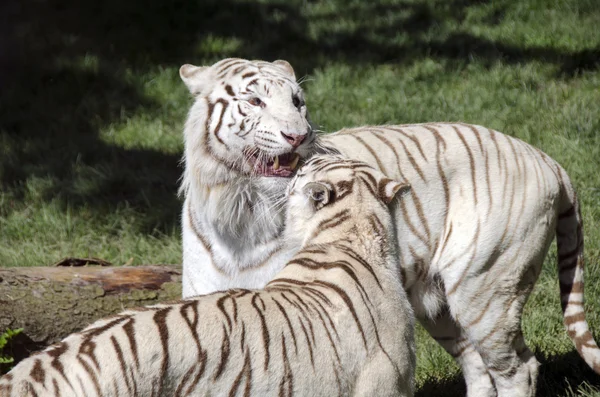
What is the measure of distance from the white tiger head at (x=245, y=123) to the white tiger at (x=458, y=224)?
0.04ft

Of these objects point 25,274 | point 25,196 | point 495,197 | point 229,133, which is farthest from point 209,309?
point 25,196

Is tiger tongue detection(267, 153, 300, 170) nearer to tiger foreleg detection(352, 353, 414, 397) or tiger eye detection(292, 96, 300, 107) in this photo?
tiger eye detection(292, 96, 300, 107)

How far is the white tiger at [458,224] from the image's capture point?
3742 mm

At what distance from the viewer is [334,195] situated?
10.7 ft

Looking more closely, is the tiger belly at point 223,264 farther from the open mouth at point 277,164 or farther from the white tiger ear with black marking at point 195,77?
the white tiger ear with black marking at point 195,77

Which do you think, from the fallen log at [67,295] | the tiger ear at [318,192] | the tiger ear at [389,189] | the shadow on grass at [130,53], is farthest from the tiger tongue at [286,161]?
the shadow on grass at [130,53]

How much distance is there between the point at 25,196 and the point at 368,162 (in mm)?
3355

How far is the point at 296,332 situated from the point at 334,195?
2.03 feet

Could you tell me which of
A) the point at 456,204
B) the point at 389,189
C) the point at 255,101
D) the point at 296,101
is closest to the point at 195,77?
the point at 255,101

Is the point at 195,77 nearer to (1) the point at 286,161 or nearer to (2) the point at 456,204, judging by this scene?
(1) the point at 286,161

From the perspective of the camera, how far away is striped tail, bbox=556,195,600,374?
164 inches

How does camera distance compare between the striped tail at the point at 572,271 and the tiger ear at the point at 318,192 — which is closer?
the tiger ear at the point at 318,192

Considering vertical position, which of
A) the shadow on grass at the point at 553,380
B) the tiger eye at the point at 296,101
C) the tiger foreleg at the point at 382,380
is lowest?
the shadow on grass at the point at 553,380

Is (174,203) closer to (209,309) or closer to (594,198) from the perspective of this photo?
(594,198)
